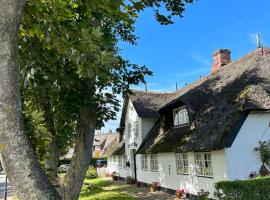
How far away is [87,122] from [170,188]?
10862 mm

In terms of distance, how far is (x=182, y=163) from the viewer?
1892cm

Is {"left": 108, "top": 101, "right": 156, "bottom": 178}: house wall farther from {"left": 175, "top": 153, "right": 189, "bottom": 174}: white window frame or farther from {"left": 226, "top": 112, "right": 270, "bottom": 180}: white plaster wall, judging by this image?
{"left": 226, "top": 112, "right": 270, "bottom": 180}: white plaster wall

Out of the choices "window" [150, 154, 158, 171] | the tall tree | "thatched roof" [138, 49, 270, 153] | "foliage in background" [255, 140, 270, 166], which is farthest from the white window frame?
the tall tree

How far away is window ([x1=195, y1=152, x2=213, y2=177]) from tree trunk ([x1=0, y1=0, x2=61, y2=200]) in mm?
12763

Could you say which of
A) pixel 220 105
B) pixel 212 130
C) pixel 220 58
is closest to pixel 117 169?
pixel 220 58

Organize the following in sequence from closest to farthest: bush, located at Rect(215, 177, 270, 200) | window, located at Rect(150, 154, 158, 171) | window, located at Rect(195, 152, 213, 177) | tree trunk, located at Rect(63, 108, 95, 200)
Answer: tree trunk, located at Rect(63, 108, 95, 200)
bush, located at Rect(215, 177, 270, 200)
window, located at Rect(195, 152, 213, 177)
window, located at Rect(150, 154, 158, 171)

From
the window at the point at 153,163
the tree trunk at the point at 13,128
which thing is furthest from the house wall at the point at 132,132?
the tree trunk at the point at 13,128

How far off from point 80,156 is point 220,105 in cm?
905

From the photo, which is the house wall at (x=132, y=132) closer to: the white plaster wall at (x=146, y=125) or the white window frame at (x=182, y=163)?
the white plaster wall at (x=146, y=125)

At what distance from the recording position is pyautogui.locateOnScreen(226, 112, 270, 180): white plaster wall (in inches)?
571

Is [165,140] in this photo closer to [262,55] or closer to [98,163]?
[262,55]

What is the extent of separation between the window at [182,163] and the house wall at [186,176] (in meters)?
0.28

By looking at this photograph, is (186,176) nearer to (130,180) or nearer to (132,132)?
(130,180)

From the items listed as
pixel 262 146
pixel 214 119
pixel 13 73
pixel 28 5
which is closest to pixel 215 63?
pixel 214 119
